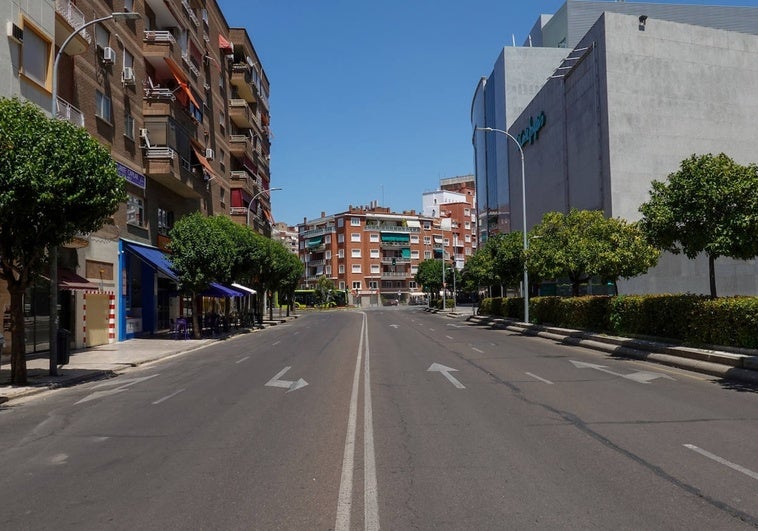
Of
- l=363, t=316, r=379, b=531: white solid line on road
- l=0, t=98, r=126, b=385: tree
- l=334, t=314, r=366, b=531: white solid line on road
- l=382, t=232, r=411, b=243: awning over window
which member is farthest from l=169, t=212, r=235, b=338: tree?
l=382, t=232, r=411, b=243: awning over window

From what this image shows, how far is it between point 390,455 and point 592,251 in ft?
64.4

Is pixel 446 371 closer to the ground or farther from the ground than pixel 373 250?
closer to the ground

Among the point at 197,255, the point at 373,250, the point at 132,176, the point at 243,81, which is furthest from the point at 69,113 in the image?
the point at 373,250

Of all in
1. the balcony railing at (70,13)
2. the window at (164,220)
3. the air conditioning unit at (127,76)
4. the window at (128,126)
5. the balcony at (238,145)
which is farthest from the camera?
the balcony at (238,145)

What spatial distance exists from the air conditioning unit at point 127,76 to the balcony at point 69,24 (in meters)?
4.60

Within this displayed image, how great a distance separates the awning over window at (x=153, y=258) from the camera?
28.7m

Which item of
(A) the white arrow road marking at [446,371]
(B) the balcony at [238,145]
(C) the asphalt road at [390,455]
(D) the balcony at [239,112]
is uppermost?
(D) the balcony at [239,112]

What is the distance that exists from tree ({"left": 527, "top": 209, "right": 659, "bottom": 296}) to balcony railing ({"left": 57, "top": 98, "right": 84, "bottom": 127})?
1987 centimetres

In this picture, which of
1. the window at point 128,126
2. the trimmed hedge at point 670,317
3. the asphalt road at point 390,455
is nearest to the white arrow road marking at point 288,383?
the asphalt road at point 390,455

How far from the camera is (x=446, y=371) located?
1488 centimetres

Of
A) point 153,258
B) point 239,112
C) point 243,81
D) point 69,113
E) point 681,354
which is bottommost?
point 681,354

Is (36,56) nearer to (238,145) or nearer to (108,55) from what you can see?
(108,55)

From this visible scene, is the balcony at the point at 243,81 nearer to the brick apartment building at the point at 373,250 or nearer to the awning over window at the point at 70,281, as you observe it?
the awning over window at the point at 70,281

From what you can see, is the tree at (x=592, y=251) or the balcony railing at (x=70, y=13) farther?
the tree at (x=592, y=251)
